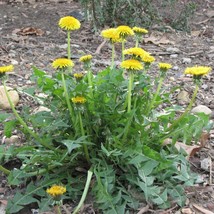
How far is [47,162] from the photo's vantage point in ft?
6.91

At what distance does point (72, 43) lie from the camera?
405 cm

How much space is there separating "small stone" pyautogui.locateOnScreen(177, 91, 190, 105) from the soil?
0.08m

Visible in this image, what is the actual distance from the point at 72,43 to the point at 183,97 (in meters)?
1.26

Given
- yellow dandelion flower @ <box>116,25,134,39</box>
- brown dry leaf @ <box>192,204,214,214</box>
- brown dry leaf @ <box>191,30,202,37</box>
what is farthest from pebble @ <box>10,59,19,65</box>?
brown dry leaf @ <box>192,204,214,214</box>

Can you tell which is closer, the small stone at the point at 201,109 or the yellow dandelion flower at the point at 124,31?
the yellow dandelion flower at the point at 124,31

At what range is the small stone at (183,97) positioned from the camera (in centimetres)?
315

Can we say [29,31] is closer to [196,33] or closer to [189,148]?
[196,33]

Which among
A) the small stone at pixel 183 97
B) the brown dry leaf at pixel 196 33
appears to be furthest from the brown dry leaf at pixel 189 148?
the brown dry leaf at pixel 196 33

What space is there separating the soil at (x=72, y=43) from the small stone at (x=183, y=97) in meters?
0.08

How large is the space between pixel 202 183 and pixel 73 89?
0.75 m

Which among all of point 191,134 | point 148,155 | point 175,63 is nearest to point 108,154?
point 148,155

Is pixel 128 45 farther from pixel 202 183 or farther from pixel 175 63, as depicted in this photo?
pixel 202 183

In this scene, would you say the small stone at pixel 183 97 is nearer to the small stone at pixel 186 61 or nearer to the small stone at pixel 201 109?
the small stone at pixel 201 109

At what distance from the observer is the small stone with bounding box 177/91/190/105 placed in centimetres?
315
